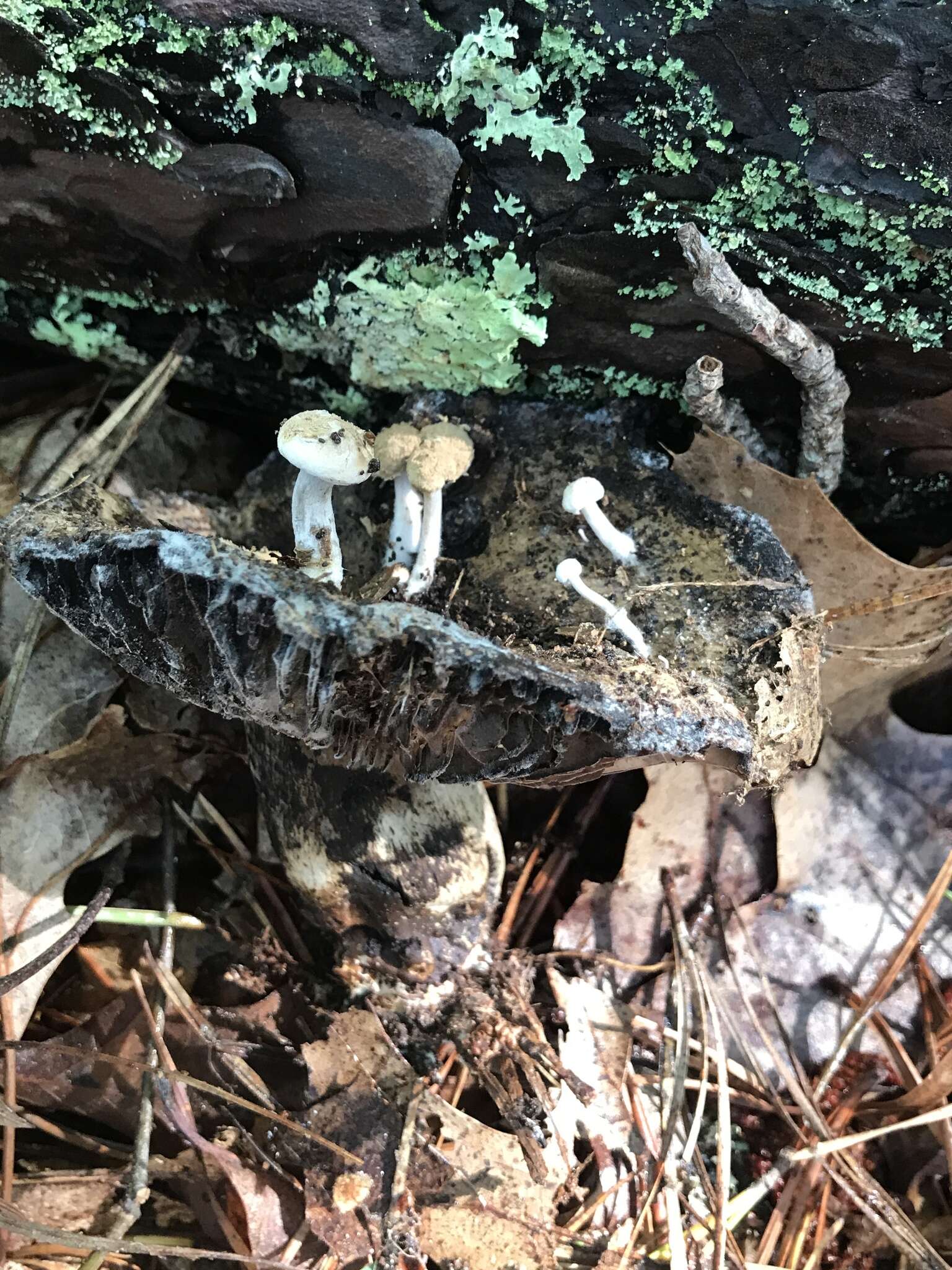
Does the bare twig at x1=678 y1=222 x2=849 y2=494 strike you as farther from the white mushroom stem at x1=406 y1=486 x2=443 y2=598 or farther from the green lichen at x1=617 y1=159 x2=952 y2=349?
the white mushroom stem at x1=406 y1=486 x2=443 y2=598

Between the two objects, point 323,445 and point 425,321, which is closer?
point 323,445

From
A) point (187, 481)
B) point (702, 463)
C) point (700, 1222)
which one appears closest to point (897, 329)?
point (702, 463)

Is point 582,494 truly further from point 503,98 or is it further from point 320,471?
point 503,98

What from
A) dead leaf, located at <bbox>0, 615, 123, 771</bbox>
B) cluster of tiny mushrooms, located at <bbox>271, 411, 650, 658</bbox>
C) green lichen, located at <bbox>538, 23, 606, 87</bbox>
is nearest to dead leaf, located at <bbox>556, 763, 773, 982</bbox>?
cluster of tiny mushrooms, located at <bbox>271, 411, 650, 658</bbox>

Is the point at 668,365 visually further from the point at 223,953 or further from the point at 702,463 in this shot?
the point at 223,953

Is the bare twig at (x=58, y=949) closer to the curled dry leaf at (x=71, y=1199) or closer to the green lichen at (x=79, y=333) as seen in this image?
the curled dry leaf at (x=71, y=1199)

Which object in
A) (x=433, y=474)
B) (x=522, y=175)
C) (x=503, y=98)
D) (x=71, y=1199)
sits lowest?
(x=71, y=1199)

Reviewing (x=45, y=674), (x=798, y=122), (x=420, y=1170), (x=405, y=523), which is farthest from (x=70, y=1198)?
(x=798, y=122)
